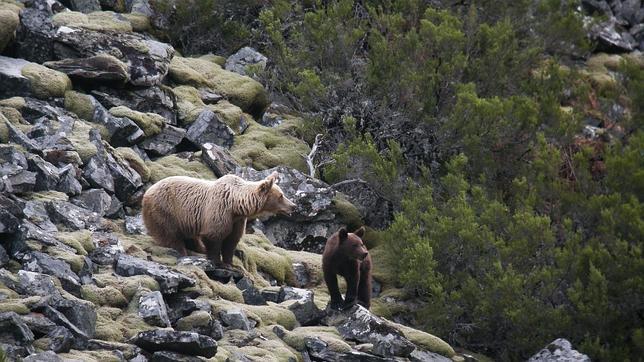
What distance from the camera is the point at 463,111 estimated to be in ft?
68.4

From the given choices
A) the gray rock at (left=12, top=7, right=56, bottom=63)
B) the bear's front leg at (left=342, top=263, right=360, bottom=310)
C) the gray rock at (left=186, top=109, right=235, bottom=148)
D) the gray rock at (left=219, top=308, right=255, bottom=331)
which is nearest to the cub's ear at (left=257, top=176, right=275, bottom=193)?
the bear's front leg at (left=342, top=263, right=360, bottom=310)

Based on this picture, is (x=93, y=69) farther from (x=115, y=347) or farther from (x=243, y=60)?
(x=115, y=347)

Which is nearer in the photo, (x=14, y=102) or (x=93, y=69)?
(x=14, y=102)

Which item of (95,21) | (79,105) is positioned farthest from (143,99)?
(95,21)

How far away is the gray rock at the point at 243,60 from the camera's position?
2392cm

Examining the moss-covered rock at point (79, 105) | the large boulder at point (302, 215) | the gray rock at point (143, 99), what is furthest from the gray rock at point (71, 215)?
the gray rock at point (143, 99)

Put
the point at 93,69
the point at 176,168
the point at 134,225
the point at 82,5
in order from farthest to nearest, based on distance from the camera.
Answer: the point at 82,5 < the point at 93,69 < the point at 176,168 < the point at 134,225

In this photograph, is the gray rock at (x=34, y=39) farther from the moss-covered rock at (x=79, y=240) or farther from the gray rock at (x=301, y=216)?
the moss-covered rock at (x=79, y=240)

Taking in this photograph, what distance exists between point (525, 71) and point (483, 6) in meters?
2.66

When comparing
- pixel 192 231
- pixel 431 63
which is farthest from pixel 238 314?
pixel 431 63

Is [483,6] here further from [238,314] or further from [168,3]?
[238,314]

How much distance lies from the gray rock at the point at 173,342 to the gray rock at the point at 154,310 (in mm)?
698

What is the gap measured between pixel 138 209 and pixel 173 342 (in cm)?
552

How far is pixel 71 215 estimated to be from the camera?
46.5 feet
